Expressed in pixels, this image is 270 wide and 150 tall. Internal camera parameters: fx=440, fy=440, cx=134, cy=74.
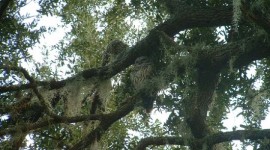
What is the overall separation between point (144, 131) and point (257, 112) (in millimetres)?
2851

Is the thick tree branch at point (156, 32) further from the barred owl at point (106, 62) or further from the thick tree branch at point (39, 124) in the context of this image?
the thick tree branch at point (39, 124)

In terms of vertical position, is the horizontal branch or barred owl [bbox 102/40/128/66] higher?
barred owl [bbox 102/40/128/66]

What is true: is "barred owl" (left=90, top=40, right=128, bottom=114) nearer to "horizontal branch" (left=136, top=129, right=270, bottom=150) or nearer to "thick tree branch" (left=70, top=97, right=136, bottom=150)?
"thick tree branch" (left=70, top=97, right=136, bottom=150)

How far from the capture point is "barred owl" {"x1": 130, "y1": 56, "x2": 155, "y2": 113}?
3908mm

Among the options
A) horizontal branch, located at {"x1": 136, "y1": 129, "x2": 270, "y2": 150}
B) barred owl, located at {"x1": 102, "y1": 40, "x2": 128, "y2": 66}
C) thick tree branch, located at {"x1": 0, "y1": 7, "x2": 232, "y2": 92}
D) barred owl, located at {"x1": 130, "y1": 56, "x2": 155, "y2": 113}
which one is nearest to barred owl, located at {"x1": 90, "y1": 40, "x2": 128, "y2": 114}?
barred owl, located at {"x1": 102, "y1": 40, "x2": 128, "y2": 66}

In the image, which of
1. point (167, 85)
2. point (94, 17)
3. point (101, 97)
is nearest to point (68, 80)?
point (101, 97)

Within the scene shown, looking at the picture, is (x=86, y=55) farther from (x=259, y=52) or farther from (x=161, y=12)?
(x=259, y=52)

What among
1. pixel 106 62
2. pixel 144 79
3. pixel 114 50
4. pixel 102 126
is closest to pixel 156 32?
pixel 144 79

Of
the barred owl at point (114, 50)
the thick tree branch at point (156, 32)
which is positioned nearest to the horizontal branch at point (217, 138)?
the thick tree branch at point (156, 32)

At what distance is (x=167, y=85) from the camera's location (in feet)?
13.2

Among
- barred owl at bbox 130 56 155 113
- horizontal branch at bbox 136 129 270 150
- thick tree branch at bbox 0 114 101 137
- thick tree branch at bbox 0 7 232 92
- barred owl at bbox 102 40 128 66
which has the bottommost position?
horizontal branch at bbox 136 129 270 150

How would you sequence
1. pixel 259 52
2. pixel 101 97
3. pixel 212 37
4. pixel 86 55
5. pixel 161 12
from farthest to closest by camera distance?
1. pixel 86 55
2. pixel 161 12
3. pixel 212 37
4. pixel 101 97
5. pixel 259 52

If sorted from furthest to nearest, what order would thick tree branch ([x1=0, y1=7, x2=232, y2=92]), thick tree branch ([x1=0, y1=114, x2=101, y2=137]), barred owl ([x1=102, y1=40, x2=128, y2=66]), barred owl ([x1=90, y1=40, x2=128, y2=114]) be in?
barred owl ([x1=102, y1=40, x2=128, y2=66])
barred owl ([x1=90, y1=40, x2=128, y2=114])
thick tree branch ([x1=0, y1=7, x2=232, y2=92])
thick tree branch ([x1=0, y1=114, x2=101, y2=137])

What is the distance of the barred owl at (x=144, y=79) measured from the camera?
391cm
